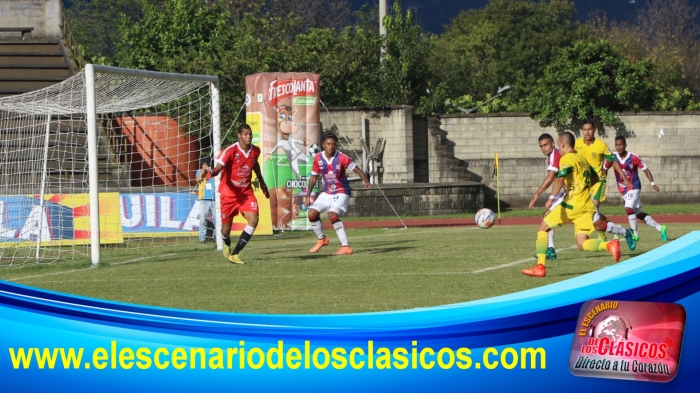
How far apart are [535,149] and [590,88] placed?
111 inches

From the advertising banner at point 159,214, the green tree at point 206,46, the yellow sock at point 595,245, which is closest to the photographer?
the yellow sock at point 595,245

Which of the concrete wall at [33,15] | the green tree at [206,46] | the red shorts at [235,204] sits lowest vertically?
the red shorts at [235,204]

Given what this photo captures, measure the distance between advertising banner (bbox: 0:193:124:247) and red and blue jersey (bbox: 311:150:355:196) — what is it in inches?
225

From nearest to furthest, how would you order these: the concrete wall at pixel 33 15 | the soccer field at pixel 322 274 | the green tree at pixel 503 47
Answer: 1. the soccer field at pixel 322 274
2. the concrete wall at pixel 33 15
3. the green tree at pixel 503 47

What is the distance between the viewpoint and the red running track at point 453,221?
24656mm

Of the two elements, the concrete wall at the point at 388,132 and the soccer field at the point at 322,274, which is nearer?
the soccer field at the point at 322,274

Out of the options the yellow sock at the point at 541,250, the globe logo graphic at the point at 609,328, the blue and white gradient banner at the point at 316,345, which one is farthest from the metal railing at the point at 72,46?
the globe logo graphic at the point at 609,328

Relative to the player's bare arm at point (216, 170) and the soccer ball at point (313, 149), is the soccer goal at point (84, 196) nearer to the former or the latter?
the player's bare arm at point (216, 170)

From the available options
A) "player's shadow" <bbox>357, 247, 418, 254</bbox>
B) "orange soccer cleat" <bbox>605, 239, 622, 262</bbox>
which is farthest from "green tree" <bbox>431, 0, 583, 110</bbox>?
"orange soccer cleat" <bbox>605, 239, 622, 262</bbox>

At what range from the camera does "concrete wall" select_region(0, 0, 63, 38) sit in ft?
132

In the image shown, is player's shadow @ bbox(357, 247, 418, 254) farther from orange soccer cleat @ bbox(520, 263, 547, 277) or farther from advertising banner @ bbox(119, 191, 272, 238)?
advertising banner @ bbox(119, 191, 272, 238)

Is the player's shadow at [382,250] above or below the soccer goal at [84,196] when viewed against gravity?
below

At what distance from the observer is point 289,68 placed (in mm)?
34188

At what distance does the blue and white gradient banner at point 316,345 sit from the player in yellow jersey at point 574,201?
818 centimetres
